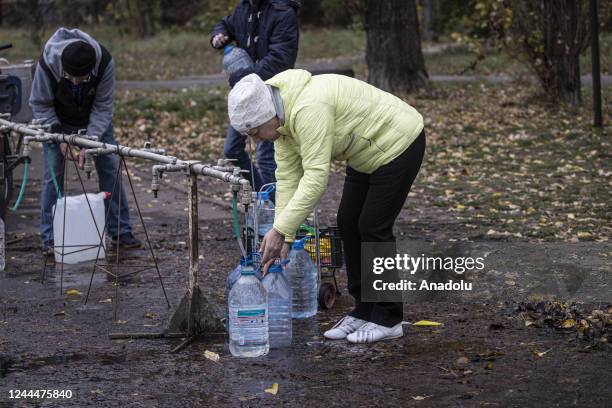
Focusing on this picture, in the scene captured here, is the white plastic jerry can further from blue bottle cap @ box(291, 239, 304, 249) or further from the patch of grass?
the patch of grass

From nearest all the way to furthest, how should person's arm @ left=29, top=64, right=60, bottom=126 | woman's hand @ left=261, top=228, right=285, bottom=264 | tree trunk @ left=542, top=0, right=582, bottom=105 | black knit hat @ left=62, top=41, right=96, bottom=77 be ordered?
woman's hand @ left=261, top=228, right=285, bottom=264 → black knit hat @ left=62, top=41, right=96, bottom=77 → person's arm @ left=29, top=64, right=60, bottom=126 → tree trunk @ left=542, top=0, right=582, bottom=105

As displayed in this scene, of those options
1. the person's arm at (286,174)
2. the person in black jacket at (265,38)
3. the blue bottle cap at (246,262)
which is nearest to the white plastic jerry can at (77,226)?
the person in black jacket at (265,38)

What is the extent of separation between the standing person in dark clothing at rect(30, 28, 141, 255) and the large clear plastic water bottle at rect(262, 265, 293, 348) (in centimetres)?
213

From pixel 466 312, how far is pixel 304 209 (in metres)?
1.65

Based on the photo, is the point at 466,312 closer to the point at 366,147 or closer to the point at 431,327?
the point at 431,327

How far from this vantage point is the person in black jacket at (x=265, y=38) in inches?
298

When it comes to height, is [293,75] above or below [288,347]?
above

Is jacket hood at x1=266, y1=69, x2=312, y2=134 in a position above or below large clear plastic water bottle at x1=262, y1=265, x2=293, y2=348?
above

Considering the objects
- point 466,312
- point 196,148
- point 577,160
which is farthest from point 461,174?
point 466,312

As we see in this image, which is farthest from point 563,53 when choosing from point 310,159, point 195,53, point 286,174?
point 195,53

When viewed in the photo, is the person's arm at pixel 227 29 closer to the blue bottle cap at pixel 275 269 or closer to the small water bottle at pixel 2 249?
the small water bottle at pixel 2 249

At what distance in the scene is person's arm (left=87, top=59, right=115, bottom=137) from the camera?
796cm

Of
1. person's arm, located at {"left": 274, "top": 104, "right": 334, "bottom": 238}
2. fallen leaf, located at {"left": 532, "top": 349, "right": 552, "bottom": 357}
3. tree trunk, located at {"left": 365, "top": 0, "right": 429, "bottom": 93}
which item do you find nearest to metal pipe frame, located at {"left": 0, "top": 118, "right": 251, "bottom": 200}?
person's arm, located at {"left": 274, "top": 104, "right": 334, "bottom": 238}

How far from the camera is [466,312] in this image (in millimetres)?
6270
